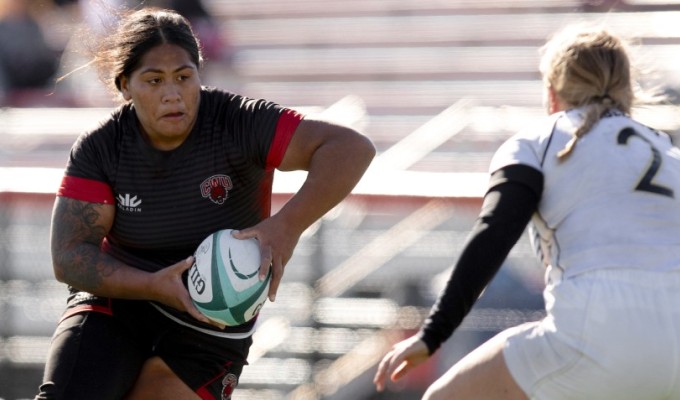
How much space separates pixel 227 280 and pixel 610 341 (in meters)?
1.24

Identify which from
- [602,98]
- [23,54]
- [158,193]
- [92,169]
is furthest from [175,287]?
[23,54]

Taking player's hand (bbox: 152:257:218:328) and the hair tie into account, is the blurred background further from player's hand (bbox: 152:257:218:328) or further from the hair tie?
the hair tie

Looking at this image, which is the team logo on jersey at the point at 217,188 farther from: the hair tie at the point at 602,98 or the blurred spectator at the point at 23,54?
the blurred spectator at the point at 23,54

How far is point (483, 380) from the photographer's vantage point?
336 cm

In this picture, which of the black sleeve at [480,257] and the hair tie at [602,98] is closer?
the black sleeve at [480,257]

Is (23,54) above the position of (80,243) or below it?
below

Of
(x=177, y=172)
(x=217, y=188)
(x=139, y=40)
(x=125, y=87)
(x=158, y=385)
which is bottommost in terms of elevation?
(x=158, y=385)

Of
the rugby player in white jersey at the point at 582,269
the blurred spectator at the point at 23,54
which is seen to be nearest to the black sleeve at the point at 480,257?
the rugby player in white jersey at the point at 582,269

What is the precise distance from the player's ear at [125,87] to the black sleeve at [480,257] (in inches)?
57.4

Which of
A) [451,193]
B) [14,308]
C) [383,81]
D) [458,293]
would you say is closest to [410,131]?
[383,81]

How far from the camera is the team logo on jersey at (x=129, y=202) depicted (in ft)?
13.1

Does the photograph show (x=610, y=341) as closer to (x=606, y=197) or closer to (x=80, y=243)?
(x=606, y=197)

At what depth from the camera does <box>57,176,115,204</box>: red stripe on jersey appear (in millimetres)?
3971

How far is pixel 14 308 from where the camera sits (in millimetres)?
7453
